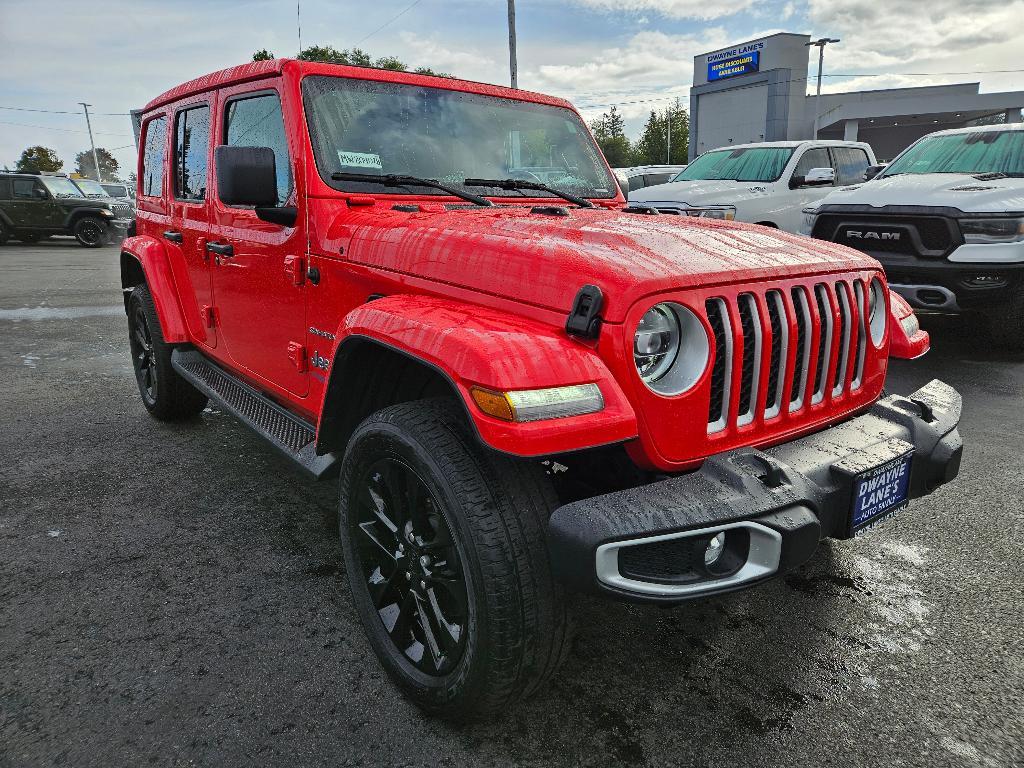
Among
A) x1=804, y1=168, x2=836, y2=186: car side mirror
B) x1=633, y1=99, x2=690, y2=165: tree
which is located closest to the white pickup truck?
x1=804, y1=168, x2=836, y2=186: car side mirror

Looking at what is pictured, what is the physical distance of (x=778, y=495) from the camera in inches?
69.6

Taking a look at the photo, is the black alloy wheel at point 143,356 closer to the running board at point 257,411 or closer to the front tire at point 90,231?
the running board at point 257,411

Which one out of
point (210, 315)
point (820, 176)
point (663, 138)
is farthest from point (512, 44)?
point (663, 138)

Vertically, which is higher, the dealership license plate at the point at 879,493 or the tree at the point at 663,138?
the tree at the point at 663,138

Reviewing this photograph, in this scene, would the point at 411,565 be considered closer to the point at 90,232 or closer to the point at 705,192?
the point at 705,192

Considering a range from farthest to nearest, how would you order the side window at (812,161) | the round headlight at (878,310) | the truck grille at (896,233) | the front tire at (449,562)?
1. the side window at (812,161)
2. the truck grille at (896,233)
3. the round headlight at (878,310)
4. the front tire at (449,562)

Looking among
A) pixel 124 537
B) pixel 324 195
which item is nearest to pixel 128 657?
pixel 124 537

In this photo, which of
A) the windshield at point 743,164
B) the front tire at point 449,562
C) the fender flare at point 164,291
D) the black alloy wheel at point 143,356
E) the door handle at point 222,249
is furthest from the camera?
the windshield at point 743,164

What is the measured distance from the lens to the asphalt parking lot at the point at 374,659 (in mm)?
2020

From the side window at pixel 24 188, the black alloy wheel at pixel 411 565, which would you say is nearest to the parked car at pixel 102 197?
the side window at pixel 24 188

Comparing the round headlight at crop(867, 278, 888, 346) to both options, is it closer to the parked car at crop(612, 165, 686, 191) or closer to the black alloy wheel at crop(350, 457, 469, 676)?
the black alloy wheel at crop(350, 457, 469, 676)

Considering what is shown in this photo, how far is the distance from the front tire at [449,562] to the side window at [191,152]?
2.25 m

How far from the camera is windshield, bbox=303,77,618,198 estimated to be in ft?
9.55

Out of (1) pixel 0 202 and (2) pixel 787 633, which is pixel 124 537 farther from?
(1) pixel 0 202
